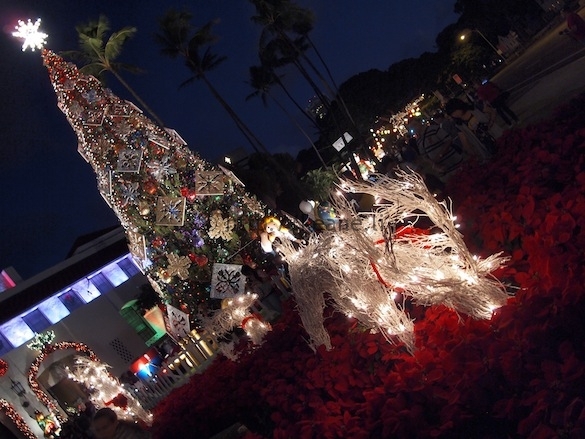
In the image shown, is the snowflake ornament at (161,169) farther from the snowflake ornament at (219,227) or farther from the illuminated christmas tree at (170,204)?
the snowflake ornament at (219,227)

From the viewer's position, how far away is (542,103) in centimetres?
1140

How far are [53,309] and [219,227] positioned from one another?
16.6m

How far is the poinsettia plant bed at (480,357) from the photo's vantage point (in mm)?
2900

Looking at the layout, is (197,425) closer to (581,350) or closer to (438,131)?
(581,350)

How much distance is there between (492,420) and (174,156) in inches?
373

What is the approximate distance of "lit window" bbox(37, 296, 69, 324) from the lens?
934 inches

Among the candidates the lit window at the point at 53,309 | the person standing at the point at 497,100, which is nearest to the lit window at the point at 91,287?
the lit window at the point at 53,309

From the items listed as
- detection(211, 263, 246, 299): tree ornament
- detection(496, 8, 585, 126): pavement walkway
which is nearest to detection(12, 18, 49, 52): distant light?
detection(211, 263, 246, 299): tree ornament

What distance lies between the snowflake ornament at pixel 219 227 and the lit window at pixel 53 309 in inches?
635

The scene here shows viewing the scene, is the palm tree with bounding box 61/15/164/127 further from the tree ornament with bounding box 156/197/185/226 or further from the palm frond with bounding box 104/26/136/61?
the tree ornament with bounding box 156/197/185/226

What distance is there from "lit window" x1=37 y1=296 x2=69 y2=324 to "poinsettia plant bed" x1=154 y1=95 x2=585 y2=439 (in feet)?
62.1

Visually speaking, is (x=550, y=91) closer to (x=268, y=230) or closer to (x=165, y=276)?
(x=268, y=230)

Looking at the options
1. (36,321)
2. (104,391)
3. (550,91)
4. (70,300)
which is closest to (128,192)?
(104,391)

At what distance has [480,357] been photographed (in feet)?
10.9
